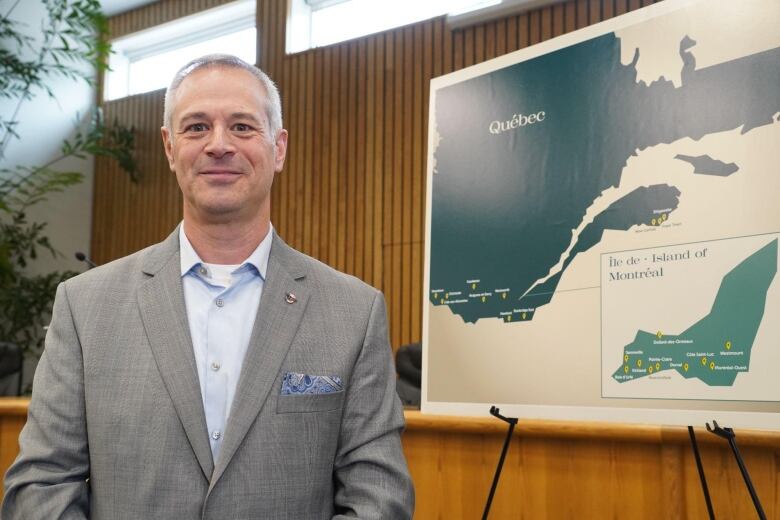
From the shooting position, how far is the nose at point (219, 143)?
1630 millimetres

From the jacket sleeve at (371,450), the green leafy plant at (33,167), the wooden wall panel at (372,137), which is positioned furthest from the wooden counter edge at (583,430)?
the green leafy plant at (33,167)

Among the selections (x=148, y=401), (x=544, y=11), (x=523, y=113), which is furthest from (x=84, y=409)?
(x=544, y=11)

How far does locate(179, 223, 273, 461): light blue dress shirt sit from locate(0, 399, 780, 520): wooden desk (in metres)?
0.92

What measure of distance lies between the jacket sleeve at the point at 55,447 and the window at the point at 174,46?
19.7 ft

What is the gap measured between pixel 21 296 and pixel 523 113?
572cm

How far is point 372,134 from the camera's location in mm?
6508

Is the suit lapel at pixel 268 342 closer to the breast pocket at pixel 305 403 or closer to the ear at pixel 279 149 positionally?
the breast pocket at pixel 305 403

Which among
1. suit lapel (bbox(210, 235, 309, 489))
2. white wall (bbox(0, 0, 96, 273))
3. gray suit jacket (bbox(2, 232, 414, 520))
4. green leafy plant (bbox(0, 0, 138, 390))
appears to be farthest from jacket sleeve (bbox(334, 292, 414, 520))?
white wall (bbox(0, 0, 96, 273))

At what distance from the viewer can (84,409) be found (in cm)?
158

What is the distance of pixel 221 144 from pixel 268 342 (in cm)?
39

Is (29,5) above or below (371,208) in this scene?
above

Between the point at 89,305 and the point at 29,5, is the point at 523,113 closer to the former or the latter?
the point at 89,305

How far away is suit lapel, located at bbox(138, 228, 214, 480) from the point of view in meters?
1.52

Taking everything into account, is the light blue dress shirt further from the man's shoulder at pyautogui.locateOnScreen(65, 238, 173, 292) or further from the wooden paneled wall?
the wooden paneled wall
